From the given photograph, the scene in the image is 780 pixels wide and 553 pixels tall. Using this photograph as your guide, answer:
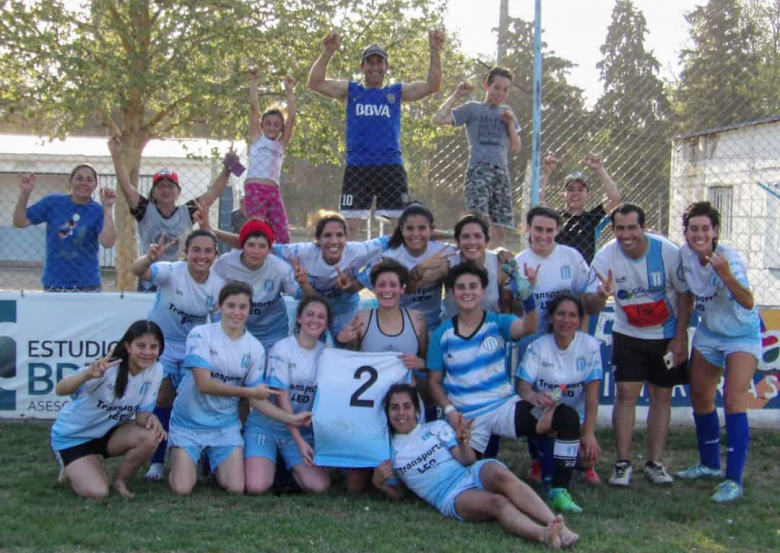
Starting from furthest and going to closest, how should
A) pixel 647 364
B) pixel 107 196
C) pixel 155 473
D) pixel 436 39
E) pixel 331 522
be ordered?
pixel 436 39 < pixel 107 196 < pixel 647 364 < pixel 155 473 < pixel 331 522

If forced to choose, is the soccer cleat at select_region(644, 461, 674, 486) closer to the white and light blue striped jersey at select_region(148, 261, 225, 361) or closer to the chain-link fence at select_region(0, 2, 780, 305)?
the chain-link fence at select_region(0, 2, 780, 305)

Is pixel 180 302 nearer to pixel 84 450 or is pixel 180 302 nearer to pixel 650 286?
pixel 84 450

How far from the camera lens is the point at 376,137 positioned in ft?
22.2

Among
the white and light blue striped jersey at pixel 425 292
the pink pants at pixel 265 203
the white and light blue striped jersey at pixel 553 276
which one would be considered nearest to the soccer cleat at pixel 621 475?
the white and light blue striped jersey at pixel 553 276

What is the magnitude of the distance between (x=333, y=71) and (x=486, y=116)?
18.8 ft

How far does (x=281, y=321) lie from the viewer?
19.2 feet

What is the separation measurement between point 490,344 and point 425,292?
74 centimetres

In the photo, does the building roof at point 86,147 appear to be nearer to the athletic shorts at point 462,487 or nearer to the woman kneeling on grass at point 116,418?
the woman kneeling on grass at point 116,418

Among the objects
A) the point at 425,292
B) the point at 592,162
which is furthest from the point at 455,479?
the point at 592,162

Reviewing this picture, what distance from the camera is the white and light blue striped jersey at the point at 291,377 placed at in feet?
17.1

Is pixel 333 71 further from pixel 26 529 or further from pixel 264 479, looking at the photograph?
pixel 26 529

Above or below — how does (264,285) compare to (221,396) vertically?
above

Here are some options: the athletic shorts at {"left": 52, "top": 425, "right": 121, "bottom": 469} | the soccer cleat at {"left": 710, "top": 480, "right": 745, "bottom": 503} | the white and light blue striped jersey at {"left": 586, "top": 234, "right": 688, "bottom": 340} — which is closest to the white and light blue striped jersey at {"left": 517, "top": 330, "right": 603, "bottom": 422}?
the white and light blue striped jersey at {"left": 586, "top": 234, "right": 688, "bottom": 340}

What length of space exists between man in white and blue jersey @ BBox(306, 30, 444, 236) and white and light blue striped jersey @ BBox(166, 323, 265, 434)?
1.94 metres
